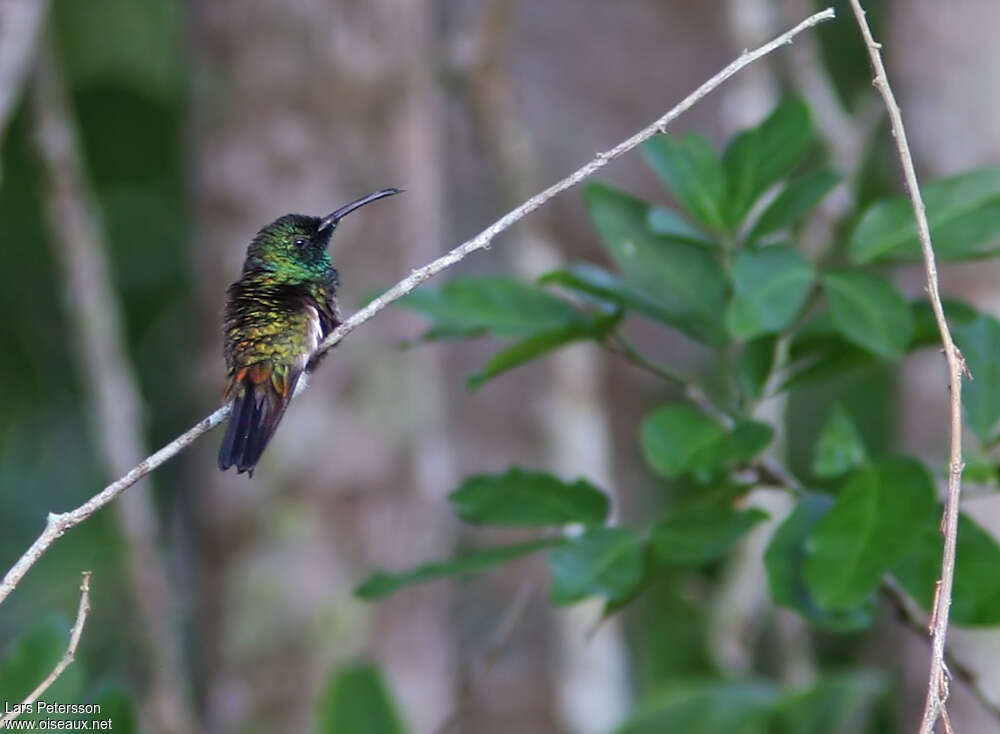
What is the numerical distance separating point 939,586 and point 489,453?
4.55 m

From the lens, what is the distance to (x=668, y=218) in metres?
2.40

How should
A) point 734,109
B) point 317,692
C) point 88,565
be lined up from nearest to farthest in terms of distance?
point 317,692, point 734,109, point 88,565

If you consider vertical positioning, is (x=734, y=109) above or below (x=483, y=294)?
above

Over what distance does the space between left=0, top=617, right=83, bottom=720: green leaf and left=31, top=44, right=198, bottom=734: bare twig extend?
2.11m

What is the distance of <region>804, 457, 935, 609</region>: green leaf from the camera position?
6.67 ft

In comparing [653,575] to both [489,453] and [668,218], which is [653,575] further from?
[489,453]

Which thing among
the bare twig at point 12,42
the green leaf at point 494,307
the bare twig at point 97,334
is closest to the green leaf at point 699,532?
the green leaf at point 494,307

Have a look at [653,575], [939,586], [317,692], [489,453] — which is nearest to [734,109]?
[489,453]

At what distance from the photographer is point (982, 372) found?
2.27 metres

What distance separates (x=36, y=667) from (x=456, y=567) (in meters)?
0.99

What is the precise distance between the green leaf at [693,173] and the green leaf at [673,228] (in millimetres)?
29

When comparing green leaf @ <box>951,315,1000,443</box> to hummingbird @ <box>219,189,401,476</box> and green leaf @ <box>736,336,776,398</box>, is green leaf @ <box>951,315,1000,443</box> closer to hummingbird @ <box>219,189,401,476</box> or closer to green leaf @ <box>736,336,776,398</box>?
green leaf @ <box>736,336,776,398</box>

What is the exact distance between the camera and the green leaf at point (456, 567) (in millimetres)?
2250

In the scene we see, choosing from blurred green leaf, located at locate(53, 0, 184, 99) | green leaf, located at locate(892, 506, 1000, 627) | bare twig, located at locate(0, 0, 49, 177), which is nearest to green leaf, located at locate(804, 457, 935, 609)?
green leaf, located at locate(892, 506, 1000, 627)
